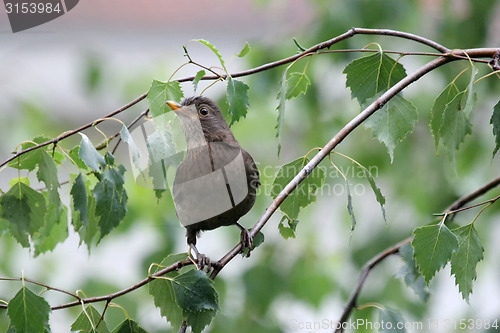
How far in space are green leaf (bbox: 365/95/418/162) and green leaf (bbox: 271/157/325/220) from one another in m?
0.27

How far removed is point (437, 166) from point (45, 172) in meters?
3.47

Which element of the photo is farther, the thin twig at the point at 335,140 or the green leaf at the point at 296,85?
the green leaf at the point at 296,85

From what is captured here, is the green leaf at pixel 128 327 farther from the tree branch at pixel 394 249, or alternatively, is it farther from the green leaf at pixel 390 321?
the green leaf at pixel 390 321

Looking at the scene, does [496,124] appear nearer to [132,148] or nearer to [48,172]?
[132,148]

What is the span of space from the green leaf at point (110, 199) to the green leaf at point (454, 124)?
1121 mm

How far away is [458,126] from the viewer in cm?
223

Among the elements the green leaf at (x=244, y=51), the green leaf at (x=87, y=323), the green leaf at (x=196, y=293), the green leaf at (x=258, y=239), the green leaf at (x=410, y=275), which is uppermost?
the green leaf at (x=244, y=51)

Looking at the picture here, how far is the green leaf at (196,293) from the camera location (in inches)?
83.4

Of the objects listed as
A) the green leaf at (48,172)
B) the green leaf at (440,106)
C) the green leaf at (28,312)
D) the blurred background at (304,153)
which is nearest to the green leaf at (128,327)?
the green leaf at (28,312)

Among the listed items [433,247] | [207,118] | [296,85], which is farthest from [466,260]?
[207,118]

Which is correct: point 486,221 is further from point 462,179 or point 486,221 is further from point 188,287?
point 188,287

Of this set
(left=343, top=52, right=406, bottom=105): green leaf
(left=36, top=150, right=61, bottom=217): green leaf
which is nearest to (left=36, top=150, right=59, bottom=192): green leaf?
(left=36, top=150, right=61, bottom=217): green leaf

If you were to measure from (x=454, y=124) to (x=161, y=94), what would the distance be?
1022 mm

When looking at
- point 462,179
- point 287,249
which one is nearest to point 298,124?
point 287,249
